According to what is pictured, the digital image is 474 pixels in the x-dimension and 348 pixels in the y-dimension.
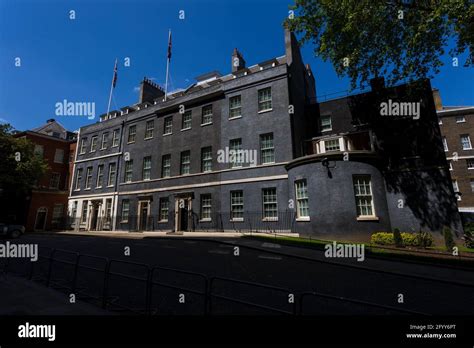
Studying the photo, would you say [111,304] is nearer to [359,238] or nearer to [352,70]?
[359,238]

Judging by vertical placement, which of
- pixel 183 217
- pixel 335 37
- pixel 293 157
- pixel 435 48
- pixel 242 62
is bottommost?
pixel 183 217

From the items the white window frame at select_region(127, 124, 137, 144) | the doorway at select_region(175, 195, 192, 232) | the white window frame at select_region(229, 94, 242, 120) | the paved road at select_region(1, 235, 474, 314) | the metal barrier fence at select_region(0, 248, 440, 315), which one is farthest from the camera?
the white window frame at select_region(127, 124, 137, 144)

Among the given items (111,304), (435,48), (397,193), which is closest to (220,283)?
(111,304)

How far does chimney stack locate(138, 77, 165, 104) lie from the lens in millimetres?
32281

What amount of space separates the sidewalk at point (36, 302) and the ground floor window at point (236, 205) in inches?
550

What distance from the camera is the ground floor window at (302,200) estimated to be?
16.6 m

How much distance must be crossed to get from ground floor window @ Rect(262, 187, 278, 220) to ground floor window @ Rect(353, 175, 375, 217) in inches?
223

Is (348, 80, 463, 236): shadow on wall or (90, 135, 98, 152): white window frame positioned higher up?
(90, 135, 98, 152): white window frame

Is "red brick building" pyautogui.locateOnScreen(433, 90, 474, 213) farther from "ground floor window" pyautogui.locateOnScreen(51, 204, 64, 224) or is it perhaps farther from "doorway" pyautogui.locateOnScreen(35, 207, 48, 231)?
"doorway" pyautogui.locateOnScreen(35, 207, 48, 231)

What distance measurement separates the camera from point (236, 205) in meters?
19.8

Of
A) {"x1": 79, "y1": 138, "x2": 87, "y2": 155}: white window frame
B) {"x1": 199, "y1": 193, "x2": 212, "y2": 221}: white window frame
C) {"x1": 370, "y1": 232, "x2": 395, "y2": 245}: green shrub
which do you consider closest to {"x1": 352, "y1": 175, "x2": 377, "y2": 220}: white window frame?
{"x1": 370, "y1": 232, "x2": 395, "y2": 245}: green shrub

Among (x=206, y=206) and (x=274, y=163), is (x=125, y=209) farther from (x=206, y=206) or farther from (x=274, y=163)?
(x=274, y=163)

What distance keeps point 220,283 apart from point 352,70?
16632 millimetres

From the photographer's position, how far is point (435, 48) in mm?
14352
